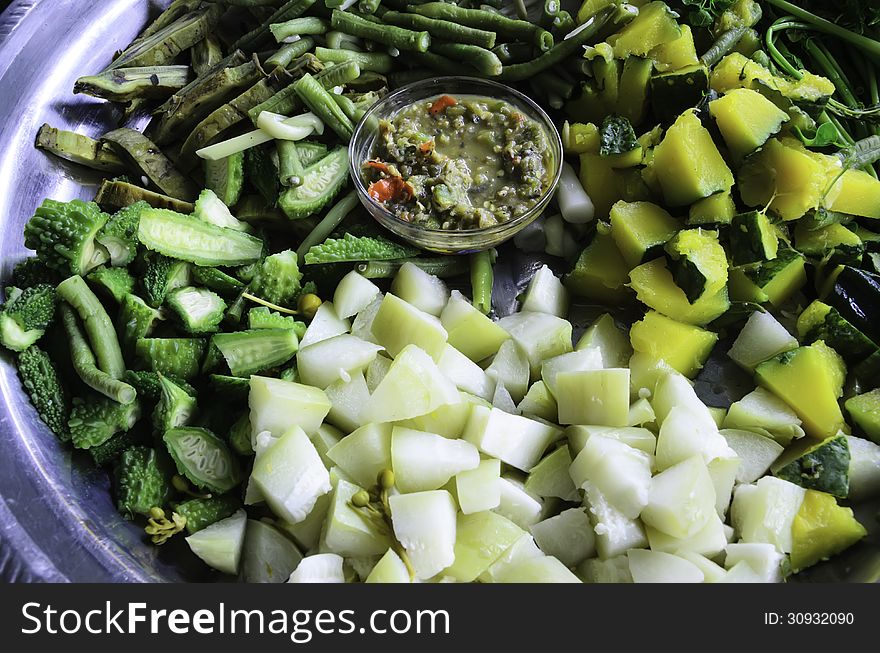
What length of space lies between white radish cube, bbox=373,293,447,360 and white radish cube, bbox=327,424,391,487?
365mm

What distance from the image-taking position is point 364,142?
311cm

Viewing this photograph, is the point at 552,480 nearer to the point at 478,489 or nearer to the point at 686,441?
the point at 478,489

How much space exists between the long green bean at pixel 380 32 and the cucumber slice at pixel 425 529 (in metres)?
2.00

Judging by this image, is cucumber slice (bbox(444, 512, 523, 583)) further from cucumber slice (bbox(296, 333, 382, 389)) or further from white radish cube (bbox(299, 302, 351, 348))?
white radish cube (bbox(299, 302, 351, 348))

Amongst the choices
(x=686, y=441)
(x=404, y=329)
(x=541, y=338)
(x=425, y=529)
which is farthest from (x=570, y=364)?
(x=425, y=529)

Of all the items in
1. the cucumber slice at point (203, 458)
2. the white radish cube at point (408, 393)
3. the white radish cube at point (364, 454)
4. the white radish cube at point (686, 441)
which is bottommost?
the white radish cube at point (686, 441)

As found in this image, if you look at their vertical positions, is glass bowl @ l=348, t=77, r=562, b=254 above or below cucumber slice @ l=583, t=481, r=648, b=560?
above

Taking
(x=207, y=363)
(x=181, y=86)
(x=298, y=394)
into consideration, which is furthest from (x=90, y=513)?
(x=181, y=86)

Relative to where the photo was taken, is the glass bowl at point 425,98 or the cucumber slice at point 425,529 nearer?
the cucumber slice at point 425,529

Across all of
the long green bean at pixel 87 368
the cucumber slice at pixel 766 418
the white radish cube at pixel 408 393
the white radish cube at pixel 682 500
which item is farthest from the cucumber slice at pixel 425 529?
the cucumber slice at pixel 766 418

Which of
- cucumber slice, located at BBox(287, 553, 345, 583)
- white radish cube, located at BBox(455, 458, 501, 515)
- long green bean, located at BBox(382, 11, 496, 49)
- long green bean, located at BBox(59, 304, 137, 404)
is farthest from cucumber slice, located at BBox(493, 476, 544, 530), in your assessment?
long green bean, located at BBox(382, 11, 496, 49)

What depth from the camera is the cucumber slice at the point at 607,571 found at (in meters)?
2.24

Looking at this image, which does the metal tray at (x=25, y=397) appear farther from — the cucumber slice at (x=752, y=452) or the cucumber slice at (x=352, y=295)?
the cucumber slice at (x=352, y=295)

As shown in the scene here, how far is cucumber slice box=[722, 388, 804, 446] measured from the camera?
2561 millimetres
